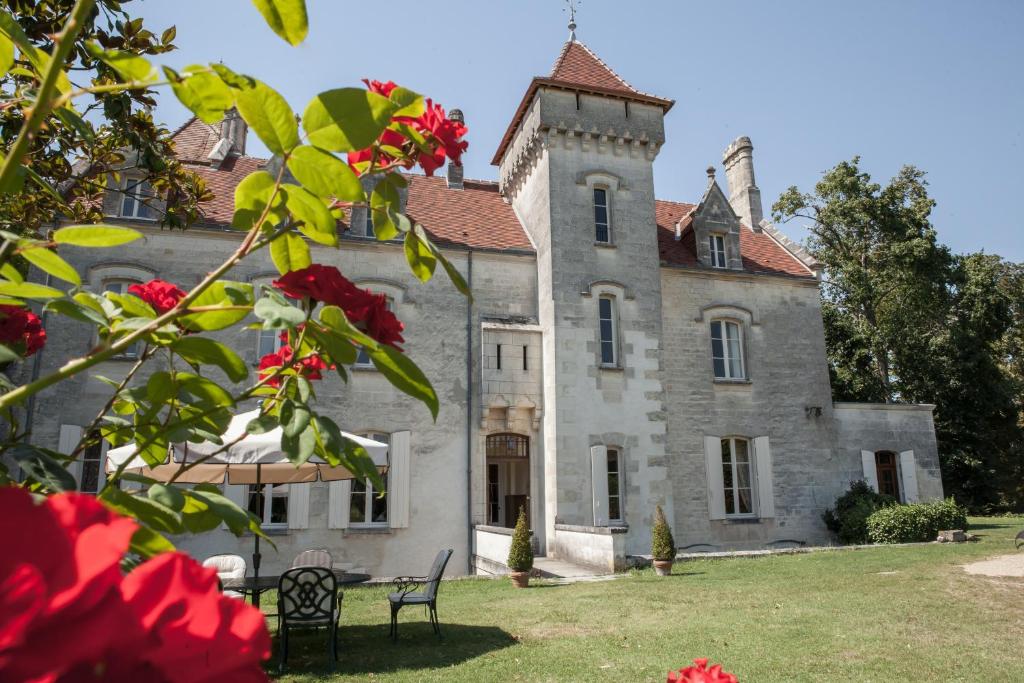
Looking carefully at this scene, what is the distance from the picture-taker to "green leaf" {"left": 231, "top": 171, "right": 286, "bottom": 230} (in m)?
1.44

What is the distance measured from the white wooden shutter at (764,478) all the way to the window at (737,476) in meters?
0.20

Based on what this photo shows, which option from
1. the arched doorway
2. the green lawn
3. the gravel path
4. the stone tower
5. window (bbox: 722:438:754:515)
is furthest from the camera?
window (bbox: 722:438:754:515)

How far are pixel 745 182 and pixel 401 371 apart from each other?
23535mm

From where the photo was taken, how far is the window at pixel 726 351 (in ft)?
61.4

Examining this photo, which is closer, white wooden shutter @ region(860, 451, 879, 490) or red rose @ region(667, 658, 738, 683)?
red rose @ region(667, 658, 738, 683)

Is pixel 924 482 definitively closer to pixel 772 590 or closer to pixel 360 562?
pixel 772 590

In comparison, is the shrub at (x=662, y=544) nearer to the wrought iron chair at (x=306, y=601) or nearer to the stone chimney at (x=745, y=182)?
the wrought iron chair at (x=306, y=601)

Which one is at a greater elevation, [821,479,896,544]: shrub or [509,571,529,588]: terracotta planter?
[821,479,896,544]: shrub

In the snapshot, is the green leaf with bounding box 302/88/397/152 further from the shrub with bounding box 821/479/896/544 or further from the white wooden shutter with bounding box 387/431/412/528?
the shrub with bounding box 821/479/896/544

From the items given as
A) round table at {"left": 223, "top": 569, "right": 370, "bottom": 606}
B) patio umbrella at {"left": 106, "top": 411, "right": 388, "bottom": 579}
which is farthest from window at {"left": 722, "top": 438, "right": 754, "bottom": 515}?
round table at {"left": 223, "top": 569, "right": 370, "bottom": 606}

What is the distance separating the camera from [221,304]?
134 centimetres

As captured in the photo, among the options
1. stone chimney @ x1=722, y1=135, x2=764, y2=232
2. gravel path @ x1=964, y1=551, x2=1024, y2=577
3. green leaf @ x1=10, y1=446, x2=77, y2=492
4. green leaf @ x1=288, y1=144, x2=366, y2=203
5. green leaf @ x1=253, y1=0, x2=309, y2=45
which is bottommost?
gravel path @ x1=964, y1=551, x2=1024, y2=577

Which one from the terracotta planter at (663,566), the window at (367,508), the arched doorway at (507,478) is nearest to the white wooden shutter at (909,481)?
the terracotta planter at (663,566)

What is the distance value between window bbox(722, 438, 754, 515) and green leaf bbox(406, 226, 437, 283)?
17259mm
